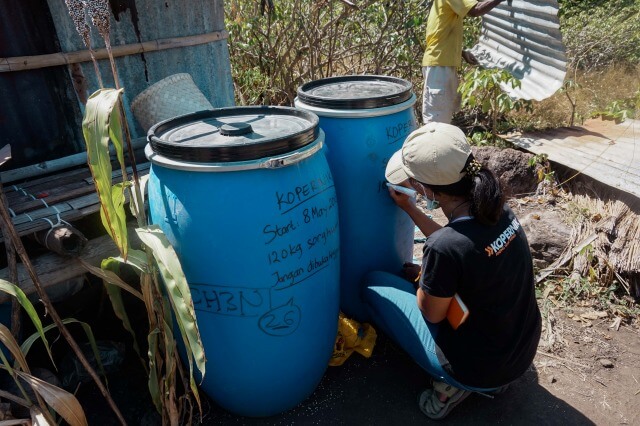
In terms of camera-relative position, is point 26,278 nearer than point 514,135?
Yes

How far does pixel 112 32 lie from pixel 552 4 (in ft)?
11.8

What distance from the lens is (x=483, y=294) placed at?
5.41 feet

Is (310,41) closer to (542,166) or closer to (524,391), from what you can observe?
(542,166)

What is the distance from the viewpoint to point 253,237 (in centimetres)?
158

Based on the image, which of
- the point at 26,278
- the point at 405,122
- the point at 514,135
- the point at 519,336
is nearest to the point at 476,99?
the point at 514,135

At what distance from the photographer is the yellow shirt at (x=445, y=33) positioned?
146 inches

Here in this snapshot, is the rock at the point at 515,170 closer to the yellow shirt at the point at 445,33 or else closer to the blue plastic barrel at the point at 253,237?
the yellow shirt at the point at 445,33

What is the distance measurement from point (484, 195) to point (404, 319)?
2.24 feet

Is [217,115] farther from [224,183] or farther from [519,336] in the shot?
[519,336]

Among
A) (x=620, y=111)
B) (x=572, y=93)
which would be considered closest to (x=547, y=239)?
(x=620, y=111)

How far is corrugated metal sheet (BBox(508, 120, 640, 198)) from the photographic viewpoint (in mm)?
3058

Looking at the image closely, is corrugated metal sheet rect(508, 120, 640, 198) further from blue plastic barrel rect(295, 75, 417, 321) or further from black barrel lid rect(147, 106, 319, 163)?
black barrel lid rect(147, 106, 319, 163)

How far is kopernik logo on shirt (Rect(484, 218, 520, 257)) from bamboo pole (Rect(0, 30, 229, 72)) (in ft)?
6.66

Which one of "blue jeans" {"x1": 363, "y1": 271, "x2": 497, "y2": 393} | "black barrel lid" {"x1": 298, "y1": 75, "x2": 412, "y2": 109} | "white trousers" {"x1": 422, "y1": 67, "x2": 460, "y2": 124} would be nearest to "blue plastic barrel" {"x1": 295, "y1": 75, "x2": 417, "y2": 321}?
"black barrel lid" {"x1": 298, "y1": 75, "x2": 412, "y2": 109}
